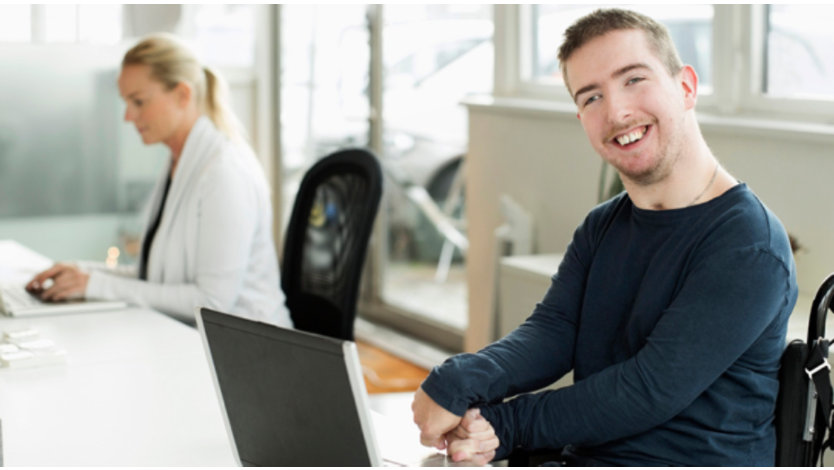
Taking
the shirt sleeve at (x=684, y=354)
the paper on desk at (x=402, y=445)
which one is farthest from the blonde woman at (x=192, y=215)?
the shirt sleeve at (x=684, y=354)

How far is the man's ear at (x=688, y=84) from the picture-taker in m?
1.69

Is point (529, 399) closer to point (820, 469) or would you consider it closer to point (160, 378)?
point (820, 469)

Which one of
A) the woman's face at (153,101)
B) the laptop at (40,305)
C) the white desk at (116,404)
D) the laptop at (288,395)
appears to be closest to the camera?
the laptop at (288,395)

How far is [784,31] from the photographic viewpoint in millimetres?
3045

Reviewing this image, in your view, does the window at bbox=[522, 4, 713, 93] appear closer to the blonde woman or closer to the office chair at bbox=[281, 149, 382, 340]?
the office chair at bbox=[281, 149, 382, 340]

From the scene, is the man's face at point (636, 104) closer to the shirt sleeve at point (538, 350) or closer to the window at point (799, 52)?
the shirt sleeve at point (538, 350)

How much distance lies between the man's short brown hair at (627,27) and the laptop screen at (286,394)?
69 cm

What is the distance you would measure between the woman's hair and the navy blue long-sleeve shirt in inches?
56.9

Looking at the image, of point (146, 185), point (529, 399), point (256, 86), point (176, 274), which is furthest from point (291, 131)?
point (529, 399)

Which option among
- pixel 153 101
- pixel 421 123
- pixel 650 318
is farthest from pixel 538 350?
pixel 421 123

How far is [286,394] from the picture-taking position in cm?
134

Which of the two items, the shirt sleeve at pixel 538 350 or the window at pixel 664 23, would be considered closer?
the shirt sleeve at pixel 538 350

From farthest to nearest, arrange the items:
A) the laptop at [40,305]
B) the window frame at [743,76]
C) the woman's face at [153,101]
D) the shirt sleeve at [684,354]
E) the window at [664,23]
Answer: the window at [664,23] < the window frame at [743,76] < the woman's face at [153,101] < the laptop at [40,305] < the shirt sleeve at [684,354]

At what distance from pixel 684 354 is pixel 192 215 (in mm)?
1555
